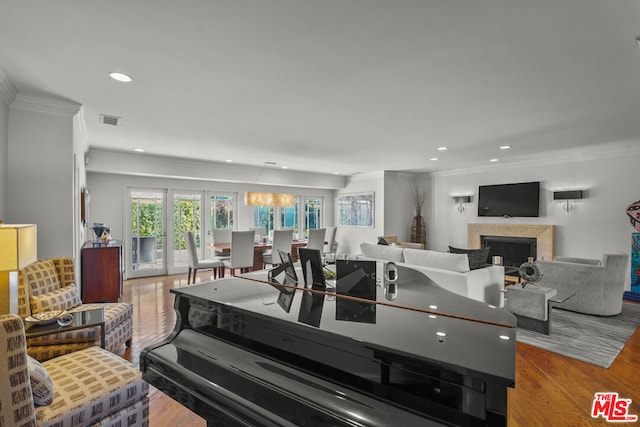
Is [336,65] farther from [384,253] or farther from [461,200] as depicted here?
[461,200]

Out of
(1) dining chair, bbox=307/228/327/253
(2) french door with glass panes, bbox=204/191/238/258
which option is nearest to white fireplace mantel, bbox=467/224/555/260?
(1) dining chair, bbox=307/228/327/253

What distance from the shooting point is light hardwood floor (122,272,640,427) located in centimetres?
206

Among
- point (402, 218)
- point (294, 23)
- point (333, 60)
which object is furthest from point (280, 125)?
point (402, 218)

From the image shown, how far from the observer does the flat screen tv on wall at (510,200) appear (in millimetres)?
6066

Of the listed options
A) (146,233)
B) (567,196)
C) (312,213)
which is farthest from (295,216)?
(567,196)

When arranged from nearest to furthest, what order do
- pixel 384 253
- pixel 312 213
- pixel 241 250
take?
pixel 384 253
pixel 241 250
pixel 312 213

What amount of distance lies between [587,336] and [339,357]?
3.60 metres

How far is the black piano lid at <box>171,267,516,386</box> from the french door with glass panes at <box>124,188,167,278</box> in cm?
529

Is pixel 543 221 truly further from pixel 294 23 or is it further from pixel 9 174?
pixel 9 174

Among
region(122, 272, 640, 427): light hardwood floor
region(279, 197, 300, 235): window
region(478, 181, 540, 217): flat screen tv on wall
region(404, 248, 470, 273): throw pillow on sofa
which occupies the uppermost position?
region(478, 181, 540, 217): flat screen tv on wall

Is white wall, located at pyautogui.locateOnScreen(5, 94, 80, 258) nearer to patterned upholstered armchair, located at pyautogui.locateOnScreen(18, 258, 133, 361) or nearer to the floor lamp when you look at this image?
patterned upholstered armchair, located at pyautogui.locateOnScreen(18, 258, 133, 361)

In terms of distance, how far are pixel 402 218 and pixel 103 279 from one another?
248 inches

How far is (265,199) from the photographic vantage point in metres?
7.50

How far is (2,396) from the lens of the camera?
48.4 inches
